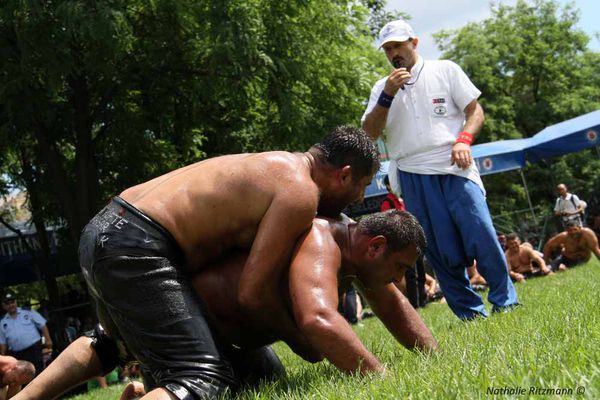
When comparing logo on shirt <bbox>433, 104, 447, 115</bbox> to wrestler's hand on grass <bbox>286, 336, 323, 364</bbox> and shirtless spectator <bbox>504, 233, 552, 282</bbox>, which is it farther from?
shirtless spectator <bbox>504, 233, 552, 282</bbox>

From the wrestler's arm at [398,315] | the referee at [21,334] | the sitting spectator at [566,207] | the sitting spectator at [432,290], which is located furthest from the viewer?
the sitting spectator at [566,207]

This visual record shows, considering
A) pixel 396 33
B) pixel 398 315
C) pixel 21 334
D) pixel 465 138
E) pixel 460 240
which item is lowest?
pixel 21 334

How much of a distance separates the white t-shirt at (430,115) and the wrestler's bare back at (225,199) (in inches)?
83.5

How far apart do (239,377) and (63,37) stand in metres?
9.26

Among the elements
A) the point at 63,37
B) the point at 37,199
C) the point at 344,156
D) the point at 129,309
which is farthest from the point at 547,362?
the point at 37,199

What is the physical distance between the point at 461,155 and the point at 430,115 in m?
0.45

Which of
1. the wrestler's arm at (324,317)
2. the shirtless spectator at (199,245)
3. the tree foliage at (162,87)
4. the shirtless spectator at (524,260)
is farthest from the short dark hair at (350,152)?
the shirtless spectator at (524,260)

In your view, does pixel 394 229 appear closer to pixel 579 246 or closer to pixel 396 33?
pixel 396 33

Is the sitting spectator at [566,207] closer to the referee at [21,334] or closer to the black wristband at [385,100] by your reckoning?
the referee at [21,334]

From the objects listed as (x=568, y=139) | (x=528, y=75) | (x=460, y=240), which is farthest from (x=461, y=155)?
(x=528, y=75)

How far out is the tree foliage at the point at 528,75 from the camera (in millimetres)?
34812

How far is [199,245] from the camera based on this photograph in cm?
350

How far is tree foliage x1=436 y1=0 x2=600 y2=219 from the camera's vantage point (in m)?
34.8

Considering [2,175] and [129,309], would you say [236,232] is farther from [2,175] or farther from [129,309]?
[2,175]
